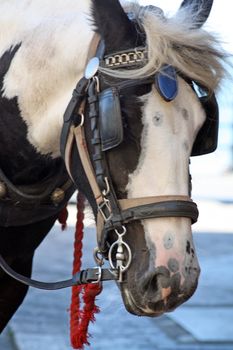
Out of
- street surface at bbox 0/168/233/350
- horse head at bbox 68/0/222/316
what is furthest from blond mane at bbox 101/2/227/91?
street surface at bbox 0/168/233/350

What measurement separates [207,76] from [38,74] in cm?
54

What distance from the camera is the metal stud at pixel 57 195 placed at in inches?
107

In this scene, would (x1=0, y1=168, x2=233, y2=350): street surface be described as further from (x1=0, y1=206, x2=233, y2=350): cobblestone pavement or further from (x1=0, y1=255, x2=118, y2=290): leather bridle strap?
(x1=0, y1=255, x2=118, y2=290): leather bridle strap

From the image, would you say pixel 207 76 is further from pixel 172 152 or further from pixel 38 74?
pixel 38 74

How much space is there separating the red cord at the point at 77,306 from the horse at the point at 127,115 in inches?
14.9

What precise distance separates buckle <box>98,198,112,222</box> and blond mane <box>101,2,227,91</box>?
0.36 meters

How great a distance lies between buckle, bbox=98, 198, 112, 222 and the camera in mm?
2205

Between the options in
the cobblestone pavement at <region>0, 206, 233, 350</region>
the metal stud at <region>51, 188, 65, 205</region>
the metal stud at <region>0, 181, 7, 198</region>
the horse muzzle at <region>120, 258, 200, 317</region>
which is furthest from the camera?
the cobblestone pavement at <region>0, 206, 233, 350</region>

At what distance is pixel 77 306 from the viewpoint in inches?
114

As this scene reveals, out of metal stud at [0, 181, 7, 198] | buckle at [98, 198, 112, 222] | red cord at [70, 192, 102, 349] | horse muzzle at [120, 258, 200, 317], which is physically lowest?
red cord at [70, 192, 102, 349]

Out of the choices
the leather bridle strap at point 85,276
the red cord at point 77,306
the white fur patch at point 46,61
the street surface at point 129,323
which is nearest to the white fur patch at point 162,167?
the leather bridle strap at point 85,276

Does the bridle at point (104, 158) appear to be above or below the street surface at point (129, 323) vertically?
above

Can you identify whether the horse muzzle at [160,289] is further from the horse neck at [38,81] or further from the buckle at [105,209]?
the horse neck at [38,81]

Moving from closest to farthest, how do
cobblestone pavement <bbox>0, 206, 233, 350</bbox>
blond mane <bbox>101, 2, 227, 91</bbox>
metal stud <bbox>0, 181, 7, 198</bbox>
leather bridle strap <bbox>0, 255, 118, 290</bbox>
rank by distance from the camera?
1. blond mane <bbox>101, 2, 227, 91</bbox>
2. leather bridle strap <bbox>0, 255, 118, 290</bbox>
3. metal stud <bbox>0, 181, 7, 198</bbox>
4. cobblestone pavement <bbox>0, 206, 233, 350</bbox>
